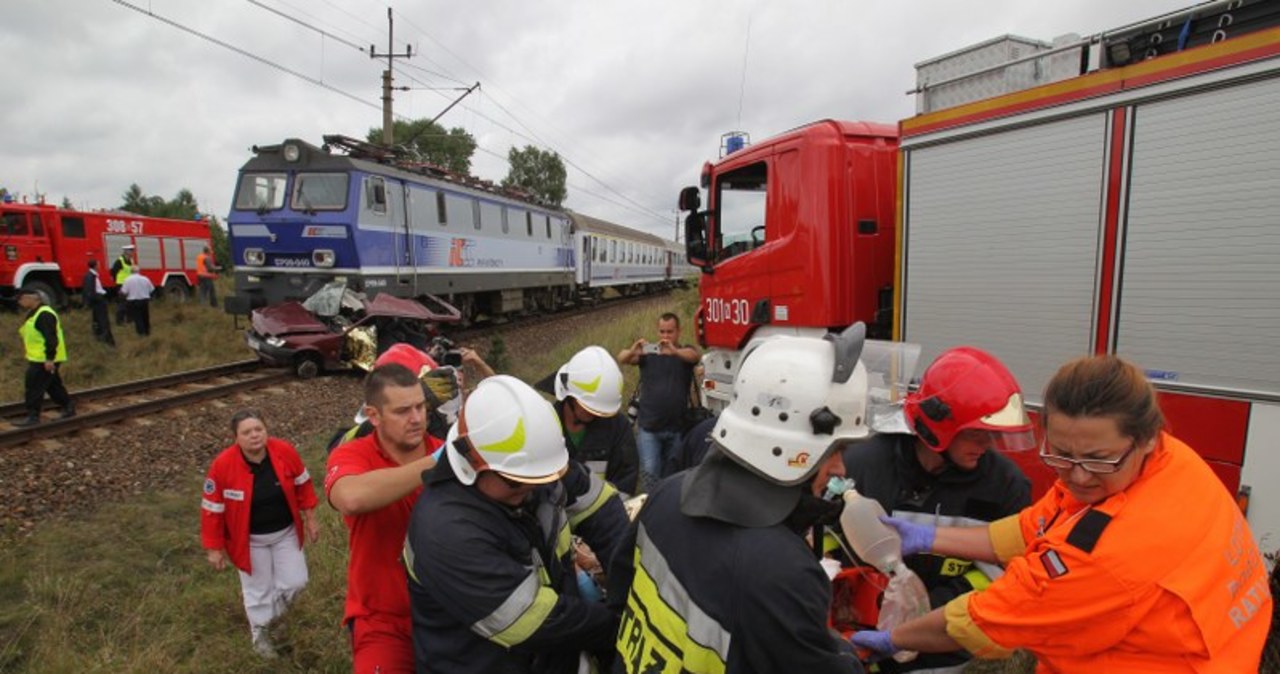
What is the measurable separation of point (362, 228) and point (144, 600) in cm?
861

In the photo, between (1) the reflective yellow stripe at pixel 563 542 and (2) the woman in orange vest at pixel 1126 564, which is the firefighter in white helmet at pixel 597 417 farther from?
(2) the woman in orange vest at pixel 1126 564

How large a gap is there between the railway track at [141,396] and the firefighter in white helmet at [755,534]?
26.9 ft

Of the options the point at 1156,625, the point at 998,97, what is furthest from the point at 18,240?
the point at 1156,625

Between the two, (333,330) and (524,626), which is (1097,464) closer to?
(524,626)

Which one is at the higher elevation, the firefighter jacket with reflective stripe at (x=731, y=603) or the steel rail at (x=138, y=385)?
the firefighter jacket with reflective stripe at (x=731, y=603)

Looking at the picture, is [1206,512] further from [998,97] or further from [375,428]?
[998,97]

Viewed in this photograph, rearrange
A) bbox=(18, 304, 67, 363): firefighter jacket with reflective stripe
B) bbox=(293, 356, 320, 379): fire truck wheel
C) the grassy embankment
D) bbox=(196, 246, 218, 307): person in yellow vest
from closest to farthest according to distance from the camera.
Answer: the grassy embankment, bbox=(18, 304, 67, 363): firefighter jacket with reflective stripe, bbox=(293, 356, 320, 379): fire truck wheel, bbox=(196, 246, 218, 307): person in yellow vest

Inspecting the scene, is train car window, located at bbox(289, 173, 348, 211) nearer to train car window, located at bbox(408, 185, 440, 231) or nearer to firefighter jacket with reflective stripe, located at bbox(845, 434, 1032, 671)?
train car window, located at bbox(408, 185, 440, 231)

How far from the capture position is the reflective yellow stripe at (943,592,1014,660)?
5.50 feet

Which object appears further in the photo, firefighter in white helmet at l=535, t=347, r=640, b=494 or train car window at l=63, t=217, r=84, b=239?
train car window at l=63, t=217, r=84, b=239

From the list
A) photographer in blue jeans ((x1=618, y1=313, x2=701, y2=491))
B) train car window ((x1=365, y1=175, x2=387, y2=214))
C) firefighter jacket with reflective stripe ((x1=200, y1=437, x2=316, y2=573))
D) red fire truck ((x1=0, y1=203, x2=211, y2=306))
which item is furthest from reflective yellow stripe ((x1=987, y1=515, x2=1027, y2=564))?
red fire truck ((x1=0, y1=203, x2=211, y2=306))

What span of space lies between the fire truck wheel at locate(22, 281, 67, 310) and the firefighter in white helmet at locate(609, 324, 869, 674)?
63.2 ft

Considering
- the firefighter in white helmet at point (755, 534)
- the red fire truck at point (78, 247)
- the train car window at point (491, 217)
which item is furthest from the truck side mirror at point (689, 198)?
the red fire truck at point (78, 247)

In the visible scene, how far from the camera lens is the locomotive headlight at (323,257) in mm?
11484
